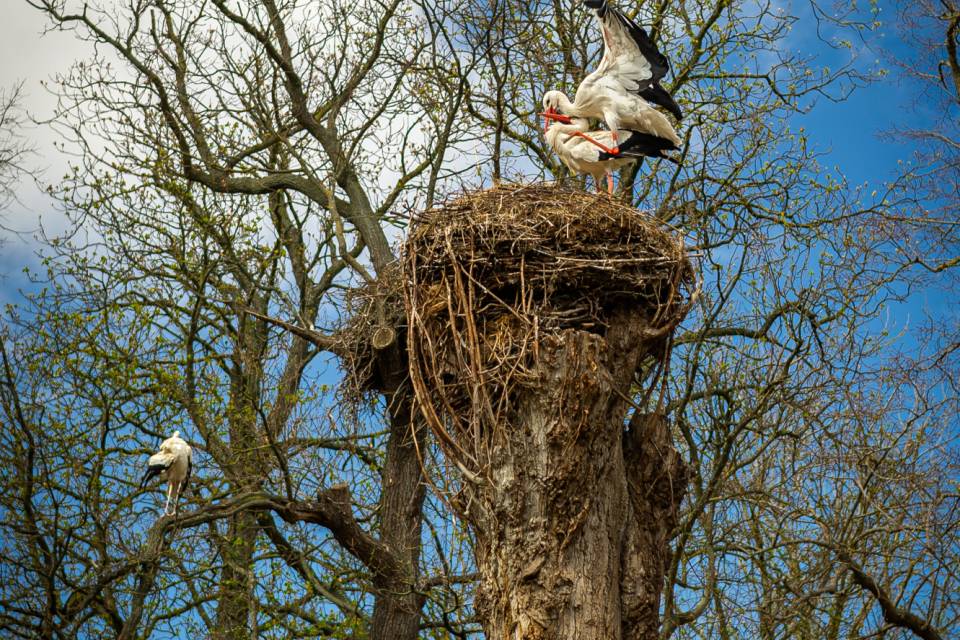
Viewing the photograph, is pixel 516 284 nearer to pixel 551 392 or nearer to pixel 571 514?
pixel 551 392

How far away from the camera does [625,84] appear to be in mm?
9625

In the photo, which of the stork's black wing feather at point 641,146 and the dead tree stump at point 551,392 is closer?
the dead tree stump at point 551,392

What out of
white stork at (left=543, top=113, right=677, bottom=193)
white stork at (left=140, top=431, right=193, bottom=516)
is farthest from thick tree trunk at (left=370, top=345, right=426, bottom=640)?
white stork at (left=543, top=113, right=677, bottom=193)

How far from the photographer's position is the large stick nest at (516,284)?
7.18 metres

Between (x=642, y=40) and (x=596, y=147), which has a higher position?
(x=642, y=40)

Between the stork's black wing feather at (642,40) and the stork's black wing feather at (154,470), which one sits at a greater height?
the stork's black wing feather at (642,40)

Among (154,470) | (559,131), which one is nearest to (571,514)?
(559,131)

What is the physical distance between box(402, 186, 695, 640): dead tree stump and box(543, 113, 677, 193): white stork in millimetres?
1475

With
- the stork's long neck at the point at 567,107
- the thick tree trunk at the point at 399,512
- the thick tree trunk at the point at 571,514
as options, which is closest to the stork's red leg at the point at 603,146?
the stork's long neck at the point at 567,107

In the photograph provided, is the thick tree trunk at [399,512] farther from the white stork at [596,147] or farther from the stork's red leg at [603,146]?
the stork's red leg at [603,146]

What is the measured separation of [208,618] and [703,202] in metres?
6.19

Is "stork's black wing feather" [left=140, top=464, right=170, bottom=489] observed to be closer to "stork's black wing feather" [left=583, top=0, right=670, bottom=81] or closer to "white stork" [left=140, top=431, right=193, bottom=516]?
"white stork" [left=140, top=431, right=193, bottom=516]

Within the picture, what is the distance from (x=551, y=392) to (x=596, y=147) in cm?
314

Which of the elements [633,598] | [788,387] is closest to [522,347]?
[633,598]
